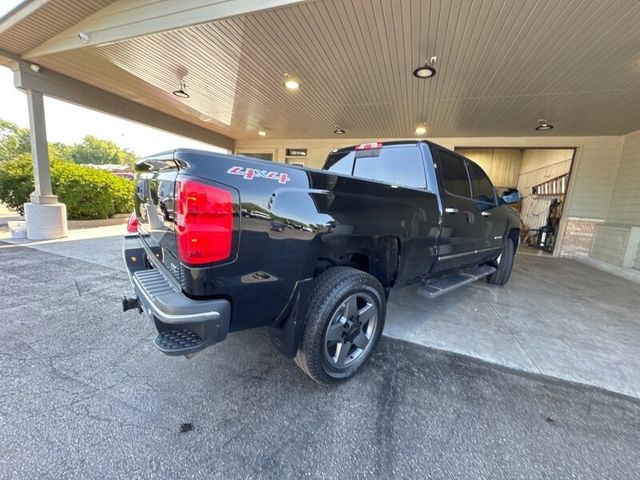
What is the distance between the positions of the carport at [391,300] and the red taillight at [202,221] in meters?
1.07

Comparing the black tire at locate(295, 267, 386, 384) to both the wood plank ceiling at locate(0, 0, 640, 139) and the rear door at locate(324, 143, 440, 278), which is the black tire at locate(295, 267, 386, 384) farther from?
the wood plank ceiling at locate(0, 0, 640, 139)

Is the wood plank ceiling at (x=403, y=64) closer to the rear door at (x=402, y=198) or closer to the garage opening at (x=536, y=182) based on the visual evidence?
the rear door at (x=402, y=198)

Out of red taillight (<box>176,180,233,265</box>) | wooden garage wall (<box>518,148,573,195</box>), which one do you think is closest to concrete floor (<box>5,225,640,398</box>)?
red taillight (<box>176,180,233,265</box>)

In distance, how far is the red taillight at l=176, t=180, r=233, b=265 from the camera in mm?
1330

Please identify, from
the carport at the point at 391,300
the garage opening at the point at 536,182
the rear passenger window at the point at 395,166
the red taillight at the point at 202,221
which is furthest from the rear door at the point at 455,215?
the garage opening at the point at 536,182

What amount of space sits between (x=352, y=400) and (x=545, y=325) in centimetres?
283

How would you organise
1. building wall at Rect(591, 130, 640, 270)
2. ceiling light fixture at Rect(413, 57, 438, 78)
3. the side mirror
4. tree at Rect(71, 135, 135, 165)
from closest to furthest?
1. the side mirror
2. ceiling light fixture at Rect(413, 57, 438, 78)
3. building wall at Rect(591, 130, 640, 270)
4. tree at Rect(71, 135, 135, 165)

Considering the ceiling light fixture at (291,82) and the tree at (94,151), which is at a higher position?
the tree at (94,151)

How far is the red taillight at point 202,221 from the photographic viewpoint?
1.33m

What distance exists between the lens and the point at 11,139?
41812mm

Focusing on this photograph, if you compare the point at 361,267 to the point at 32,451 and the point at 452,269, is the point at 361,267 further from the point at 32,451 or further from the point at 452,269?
the point at 32,451

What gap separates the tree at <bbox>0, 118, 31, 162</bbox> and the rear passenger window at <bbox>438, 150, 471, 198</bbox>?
6074 centimetres

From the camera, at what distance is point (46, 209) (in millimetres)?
6457

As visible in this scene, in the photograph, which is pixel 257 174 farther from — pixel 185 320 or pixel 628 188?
pixel 628 188
